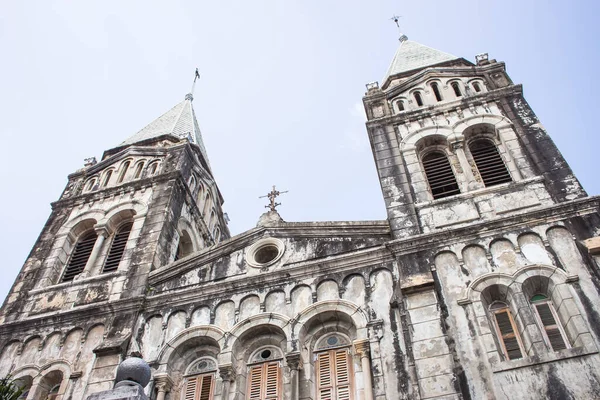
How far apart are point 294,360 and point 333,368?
0.92 m

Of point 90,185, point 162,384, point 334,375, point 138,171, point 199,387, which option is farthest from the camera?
point 90,185

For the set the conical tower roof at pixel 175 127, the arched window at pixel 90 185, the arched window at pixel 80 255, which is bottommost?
the arched window at pixel 80 255

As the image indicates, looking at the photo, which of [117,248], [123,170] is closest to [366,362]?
[117,248]

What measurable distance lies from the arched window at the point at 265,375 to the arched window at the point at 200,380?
37.0 inches

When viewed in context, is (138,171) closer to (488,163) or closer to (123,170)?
(123,170)

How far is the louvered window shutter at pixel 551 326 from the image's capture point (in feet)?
38.5

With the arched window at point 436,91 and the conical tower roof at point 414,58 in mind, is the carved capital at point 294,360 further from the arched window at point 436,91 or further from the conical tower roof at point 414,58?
the conical tower roof at point 414,58

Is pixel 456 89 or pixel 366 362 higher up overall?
pixel 456 89

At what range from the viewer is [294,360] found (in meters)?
13.1

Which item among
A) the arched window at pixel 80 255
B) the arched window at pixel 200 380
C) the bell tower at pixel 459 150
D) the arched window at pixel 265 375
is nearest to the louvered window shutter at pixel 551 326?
the bell tower at pixel 459 150

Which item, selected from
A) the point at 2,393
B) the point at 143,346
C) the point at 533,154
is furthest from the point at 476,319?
the point at 2,393

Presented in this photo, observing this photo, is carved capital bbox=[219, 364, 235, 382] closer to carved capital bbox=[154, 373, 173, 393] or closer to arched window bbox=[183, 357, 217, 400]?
arched window bbox=[183, 357, 217, 400]

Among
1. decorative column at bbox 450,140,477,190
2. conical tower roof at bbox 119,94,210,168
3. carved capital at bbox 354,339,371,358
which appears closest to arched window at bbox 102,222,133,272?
conical tower roof at bbox 119,94,210,168

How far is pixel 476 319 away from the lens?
12266 millimetres
